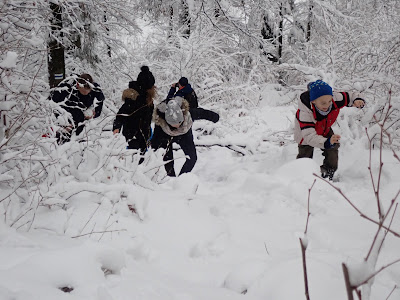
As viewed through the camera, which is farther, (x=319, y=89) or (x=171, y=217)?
(x=319, y=89)

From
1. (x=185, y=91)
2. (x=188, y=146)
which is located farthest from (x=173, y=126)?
(x=185, y=91)

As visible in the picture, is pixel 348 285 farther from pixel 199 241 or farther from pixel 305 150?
pixel 305 150

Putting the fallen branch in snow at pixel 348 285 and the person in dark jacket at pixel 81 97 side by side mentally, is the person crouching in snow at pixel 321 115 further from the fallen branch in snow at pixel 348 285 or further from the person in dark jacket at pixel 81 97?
the fallen branch in snow at pixel 348 285

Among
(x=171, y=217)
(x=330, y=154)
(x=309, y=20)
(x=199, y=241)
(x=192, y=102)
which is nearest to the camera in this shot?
(x=199, y=241)

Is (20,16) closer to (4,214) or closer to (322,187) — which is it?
(4,214)

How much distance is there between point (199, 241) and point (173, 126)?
230 centimetres

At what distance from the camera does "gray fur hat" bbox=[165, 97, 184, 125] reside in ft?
14.3

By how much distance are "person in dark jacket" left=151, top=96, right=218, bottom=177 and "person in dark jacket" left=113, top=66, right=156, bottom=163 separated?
0.60 feet

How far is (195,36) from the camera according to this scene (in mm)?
8930

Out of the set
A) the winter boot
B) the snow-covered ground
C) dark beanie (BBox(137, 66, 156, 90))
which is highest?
dark beanie (BBox(137, 66, 156, 90))

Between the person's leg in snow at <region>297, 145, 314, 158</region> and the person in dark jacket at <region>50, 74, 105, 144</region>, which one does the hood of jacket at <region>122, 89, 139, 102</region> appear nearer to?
the person in dark jacket at <region>50, 74, 105, 144</region>

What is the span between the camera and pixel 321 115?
3.99m

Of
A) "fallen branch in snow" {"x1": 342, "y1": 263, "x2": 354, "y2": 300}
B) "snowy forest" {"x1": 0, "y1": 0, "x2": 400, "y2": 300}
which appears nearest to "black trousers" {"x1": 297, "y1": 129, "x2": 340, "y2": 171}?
"snowy forest" {"x1": 0, "y1": 0, "x2": 400, "y2": 300}

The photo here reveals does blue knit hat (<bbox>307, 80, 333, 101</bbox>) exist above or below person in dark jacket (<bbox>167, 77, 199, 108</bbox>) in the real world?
above
